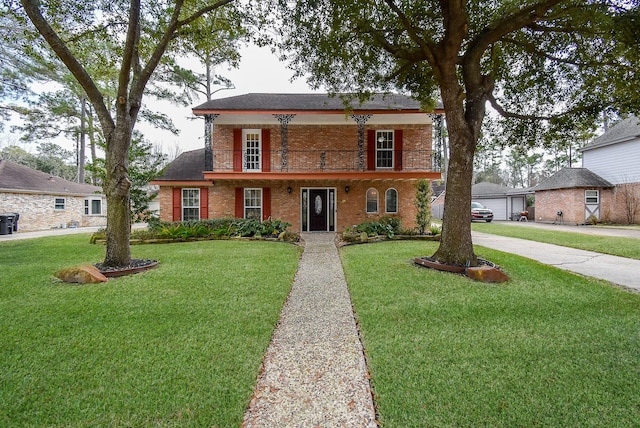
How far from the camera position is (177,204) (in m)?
14.8

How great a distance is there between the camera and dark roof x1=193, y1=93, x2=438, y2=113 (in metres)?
13.2

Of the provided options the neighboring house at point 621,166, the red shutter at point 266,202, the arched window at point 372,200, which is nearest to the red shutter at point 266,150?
the red shutter at point 266,202

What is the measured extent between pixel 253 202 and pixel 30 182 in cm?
1584

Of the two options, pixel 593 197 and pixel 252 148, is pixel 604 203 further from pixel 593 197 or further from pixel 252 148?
pixel 252 148

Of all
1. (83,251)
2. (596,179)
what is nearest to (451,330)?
(83,251)

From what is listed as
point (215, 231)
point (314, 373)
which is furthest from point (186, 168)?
point (314, 373)

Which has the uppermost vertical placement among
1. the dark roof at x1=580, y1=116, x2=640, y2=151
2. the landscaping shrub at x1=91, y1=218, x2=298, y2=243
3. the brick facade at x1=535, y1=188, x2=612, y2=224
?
the dark roof at x1=580, y1=116, x2=640, y2=151

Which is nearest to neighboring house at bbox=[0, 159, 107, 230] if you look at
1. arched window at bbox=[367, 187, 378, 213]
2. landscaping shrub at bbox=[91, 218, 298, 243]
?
landscaping shrub at bbox=[91, 218, 298, 243]

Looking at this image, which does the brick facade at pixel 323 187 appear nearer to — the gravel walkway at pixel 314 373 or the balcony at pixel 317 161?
the balcony at pixel 317 161

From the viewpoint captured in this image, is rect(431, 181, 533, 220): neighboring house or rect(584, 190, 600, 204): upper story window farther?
rect(431, 181, 533, 220): neighboring house

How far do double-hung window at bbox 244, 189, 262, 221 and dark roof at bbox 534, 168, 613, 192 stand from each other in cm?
2137

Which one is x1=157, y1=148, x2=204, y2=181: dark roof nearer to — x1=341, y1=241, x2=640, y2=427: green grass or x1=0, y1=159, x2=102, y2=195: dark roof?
x1=0, y1=159, x2=102, y2=195: dark roof

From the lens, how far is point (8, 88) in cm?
1528

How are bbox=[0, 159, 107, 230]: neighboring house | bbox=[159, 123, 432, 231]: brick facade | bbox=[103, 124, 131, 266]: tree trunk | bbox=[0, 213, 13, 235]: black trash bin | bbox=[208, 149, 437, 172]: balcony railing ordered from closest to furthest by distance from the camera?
bbox=[103, 124, 131, 266]: tree trunk, bbox=[208, 149, 437, 172]: balcony railing, bbox=[159, 123, 432, 231]: brick facade, bbox=[0, 213, 13, 235]: black trash bin, bbox=[0, 159, 107, 230]: neighboring house
